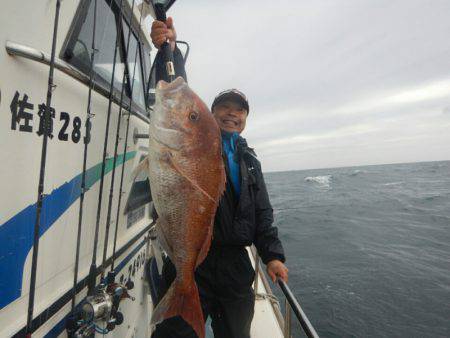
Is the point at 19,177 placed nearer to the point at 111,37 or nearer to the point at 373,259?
the point at 111,37

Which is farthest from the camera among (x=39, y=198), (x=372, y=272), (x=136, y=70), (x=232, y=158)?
(x=372, y=272)

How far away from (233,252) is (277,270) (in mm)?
453

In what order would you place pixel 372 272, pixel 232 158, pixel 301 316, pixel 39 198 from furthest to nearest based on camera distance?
pixel 372 272
pixel 232 158
pixel 301 316
pixel 39 198

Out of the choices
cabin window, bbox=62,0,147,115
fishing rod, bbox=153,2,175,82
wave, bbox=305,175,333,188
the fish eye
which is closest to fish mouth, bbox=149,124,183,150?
the fish eye

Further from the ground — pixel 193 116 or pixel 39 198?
pixel 193 116

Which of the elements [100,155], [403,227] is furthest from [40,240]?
[403,227]

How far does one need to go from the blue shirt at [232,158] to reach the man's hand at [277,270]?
2.37 feet

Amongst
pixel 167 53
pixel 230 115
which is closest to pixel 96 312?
pixel 167 53

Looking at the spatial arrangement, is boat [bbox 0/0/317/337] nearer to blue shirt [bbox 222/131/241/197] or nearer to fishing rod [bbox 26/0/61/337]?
fishing rod [bbox 26/0/61/337]

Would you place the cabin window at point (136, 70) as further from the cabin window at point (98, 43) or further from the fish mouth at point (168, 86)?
the fish mouth at point (168, 86)

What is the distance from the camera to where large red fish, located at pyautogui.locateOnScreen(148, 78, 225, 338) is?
173cm

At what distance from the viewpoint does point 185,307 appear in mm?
1848

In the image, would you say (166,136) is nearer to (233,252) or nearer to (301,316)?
(233,252)

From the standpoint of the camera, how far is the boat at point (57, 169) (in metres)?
1.20
